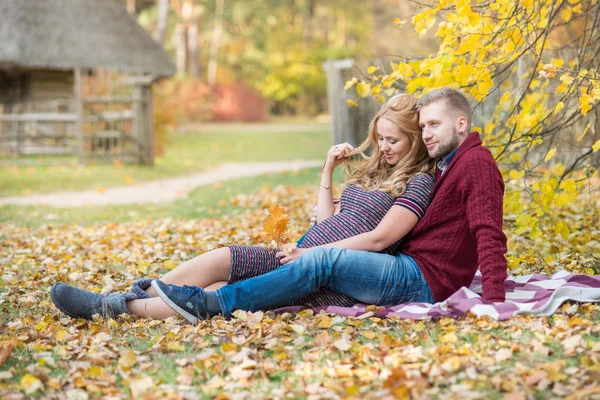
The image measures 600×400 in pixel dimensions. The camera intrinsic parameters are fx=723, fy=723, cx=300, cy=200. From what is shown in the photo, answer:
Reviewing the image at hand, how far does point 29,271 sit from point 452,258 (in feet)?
10.9

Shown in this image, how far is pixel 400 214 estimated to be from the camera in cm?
363

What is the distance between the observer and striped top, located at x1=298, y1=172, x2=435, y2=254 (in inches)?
145

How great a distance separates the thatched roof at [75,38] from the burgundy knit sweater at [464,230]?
49.2ft

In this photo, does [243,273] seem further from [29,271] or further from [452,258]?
[29,271]

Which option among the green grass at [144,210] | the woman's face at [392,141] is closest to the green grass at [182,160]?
the green grass at [144,210]

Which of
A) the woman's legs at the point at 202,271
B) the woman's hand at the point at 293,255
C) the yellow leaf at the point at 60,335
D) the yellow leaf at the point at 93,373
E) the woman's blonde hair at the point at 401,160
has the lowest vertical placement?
the yellow leaf at the point at 60,335

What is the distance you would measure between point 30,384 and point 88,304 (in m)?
0.93

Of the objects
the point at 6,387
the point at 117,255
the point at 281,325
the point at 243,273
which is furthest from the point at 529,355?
the point at 117,255

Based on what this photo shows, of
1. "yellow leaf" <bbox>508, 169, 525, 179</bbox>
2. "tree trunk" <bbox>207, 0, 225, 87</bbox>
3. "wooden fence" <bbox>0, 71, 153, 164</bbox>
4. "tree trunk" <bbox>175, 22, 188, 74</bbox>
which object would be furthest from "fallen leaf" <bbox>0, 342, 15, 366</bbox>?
"tree trunk" <bbox>207, 0, 225, 87</bbox>

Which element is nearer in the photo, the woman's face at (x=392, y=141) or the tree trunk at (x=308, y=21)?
the woman's face at (x=392, y=141)

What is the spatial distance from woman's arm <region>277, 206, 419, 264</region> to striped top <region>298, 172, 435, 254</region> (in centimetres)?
4

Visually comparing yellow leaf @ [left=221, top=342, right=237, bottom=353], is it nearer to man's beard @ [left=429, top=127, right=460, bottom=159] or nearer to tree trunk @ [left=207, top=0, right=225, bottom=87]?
man's beard @ [left=429, top=127, right=460, bottom=159]

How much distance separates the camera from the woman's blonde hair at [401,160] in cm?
378

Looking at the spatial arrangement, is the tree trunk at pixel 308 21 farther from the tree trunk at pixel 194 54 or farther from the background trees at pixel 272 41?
the tree trunk at pixel 194 54
